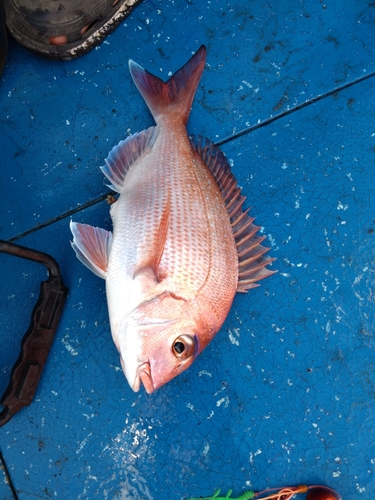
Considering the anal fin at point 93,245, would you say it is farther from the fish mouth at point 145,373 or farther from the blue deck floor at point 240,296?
the fish mouth at point 145,373

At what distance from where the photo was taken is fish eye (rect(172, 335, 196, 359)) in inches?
53.1

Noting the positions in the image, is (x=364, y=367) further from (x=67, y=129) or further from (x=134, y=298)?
(x=67, y=129)

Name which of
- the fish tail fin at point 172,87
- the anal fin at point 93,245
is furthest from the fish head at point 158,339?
the fish tail fin at point 172,87

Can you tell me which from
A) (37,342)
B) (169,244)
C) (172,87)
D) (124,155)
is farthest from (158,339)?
(172,87)

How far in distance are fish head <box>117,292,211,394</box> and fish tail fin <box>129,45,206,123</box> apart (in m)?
0.80

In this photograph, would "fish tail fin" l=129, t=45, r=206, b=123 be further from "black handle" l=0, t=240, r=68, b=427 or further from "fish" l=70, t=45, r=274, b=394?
"black handle" l=0, t=240, r=68, b=427

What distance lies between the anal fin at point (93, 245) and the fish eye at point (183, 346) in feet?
1.32

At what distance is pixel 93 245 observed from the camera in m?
1.59

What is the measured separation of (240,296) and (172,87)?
928 millimetres

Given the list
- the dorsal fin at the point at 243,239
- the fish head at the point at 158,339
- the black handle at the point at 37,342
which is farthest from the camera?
the black handle at the point at 37,342

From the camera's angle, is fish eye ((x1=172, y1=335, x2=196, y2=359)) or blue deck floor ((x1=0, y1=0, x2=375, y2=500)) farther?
blue deck floor ((x1=0, y1=0, x2=375, y2=500))

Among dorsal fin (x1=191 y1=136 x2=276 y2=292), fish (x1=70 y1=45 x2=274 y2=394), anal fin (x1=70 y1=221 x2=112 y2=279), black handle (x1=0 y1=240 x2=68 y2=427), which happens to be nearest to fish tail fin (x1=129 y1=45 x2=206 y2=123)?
fish (x1=70 y1=45 x2=274 y2=394)

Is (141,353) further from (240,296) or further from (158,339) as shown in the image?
(240,296)

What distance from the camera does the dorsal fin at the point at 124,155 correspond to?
5.58 feet
